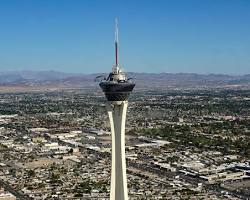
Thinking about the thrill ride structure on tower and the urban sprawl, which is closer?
the thrill ride structure on tower

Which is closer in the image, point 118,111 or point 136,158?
point 118,111

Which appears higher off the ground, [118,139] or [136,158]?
[118,139]

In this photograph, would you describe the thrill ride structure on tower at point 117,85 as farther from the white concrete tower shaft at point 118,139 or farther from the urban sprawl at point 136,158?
the urban sprawl at point 136,158

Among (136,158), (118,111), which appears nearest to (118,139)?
(118,111)

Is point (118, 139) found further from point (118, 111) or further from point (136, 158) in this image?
point (136, 158)

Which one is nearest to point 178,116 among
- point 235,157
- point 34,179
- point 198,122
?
point 198,122

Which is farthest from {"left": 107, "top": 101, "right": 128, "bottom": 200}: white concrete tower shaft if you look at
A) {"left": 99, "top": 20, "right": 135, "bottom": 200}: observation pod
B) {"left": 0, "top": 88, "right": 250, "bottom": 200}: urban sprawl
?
{"left": 0, "top": 88, "right": 250, "bottom": 200}: urban sprawl

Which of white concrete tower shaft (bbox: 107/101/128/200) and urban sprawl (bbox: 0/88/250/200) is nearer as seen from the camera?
white concrete tower shaft (bbox: 107/101/128/200)

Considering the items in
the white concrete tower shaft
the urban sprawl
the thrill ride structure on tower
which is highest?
the thrill ride structure on tower

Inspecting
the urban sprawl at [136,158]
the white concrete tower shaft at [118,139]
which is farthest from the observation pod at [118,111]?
the urban sprawl at [136,158]

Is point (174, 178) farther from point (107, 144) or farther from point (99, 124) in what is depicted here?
point (99, 124)

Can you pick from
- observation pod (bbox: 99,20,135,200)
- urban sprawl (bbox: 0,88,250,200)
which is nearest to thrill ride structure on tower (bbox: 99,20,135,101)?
observation pod (bbox: 99,20,135,200)

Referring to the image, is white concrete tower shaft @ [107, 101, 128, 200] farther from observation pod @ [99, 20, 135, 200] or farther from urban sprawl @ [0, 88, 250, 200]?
urban sprawl @ [0, 88, 250, 200]

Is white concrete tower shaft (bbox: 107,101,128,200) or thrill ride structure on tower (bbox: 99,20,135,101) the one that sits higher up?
thrill ride structure on tower (bbox: 99,20,135,101)
